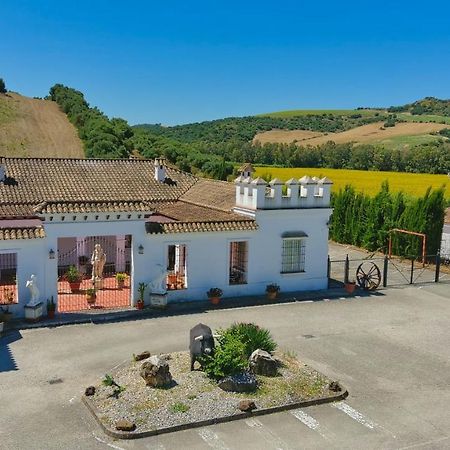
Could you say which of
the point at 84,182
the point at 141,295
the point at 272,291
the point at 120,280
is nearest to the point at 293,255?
the point at 272,291

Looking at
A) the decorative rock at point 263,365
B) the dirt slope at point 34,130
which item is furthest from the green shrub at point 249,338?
the dirt slope at point 34,130

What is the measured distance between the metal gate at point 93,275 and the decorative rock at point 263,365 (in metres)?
8.00

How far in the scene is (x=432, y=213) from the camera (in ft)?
107

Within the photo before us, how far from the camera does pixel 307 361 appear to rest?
623 inches

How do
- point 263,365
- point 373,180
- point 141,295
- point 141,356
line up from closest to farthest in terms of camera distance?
point 263,365 < point 141,356 < point 141,295 < point 373,180

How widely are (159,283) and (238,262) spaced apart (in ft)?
13.4

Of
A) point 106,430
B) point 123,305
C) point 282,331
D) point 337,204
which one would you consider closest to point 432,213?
point 337,204

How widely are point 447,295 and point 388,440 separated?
14.9 m

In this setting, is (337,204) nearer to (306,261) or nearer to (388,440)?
(306,261)

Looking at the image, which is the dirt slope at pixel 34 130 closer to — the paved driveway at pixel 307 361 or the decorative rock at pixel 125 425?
the paved driveway at pixel 307 361

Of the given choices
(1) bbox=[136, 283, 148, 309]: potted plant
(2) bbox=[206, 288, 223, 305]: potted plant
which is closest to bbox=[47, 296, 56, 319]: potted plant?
(1) bbox=[136, 283, 148, 309]: potted plant

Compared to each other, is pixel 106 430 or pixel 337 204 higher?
pixel 337 204

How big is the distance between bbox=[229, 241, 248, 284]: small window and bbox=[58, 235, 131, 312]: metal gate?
14.3 feet

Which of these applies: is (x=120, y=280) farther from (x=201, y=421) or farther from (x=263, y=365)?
(x=201, y=421)
